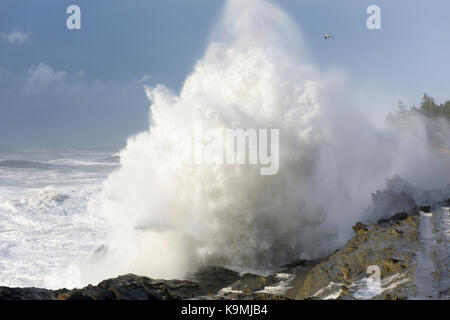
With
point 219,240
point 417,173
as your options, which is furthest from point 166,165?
point 417,173

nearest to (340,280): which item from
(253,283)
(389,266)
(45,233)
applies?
(389,266)

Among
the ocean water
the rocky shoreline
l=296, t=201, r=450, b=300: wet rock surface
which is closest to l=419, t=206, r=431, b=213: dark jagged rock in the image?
l=296, t=201, r=450, b=300: wet rock surface

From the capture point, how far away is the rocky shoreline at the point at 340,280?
32.7ft

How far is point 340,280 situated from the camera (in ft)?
36.9

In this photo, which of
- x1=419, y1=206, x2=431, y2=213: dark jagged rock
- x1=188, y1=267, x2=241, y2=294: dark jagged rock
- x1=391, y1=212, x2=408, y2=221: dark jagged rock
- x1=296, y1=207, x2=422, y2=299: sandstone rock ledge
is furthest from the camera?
x1=419, y1=206, x2=431, y2=213: dark jagged rock

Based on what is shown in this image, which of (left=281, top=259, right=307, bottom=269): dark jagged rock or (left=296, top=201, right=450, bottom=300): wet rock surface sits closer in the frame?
(left=296, top=201, right=450, bottom=300): wet rock surface

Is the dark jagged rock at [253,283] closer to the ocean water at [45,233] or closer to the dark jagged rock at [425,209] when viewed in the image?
the ocean water at [45,233]

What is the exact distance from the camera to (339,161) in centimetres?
2041

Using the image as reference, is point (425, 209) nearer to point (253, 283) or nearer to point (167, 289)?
point (253, 283)

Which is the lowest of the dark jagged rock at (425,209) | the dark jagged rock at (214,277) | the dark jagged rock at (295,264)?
the dark jagged rock at (214,277)

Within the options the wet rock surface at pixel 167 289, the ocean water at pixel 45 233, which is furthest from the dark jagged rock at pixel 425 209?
the ocean water at pixel 45 233

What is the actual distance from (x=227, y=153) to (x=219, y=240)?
3.54m

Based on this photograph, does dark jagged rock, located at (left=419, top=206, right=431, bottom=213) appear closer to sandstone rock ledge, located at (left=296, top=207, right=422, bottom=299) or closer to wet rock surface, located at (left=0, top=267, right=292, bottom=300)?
sandstone rock ledge, located at (left=296, top=207, right=422, bottom=299)

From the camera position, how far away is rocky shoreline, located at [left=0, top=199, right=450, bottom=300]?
9.97 meters
